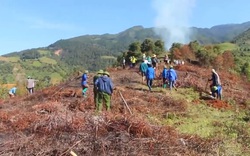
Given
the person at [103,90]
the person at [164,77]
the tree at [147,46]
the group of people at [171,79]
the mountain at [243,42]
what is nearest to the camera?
the person at [103,90]

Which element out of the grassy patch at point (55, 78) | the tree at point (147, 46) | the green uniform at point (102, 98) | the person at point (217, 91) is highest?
the tree at point (147, 46)

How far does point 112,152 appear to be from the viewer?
332 inches

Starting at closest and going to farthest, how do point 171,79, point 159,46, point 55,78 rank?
point 171,79 → point 159,46 → point 55,78

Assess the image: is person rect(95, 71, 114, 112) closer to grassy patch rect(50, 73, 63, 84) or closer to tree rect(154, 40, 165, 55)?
tree rect(154, 40, 165, 55)


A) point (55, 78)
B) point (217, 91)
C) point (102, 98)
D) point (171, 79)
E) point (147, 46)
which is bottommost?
point (55, 78)

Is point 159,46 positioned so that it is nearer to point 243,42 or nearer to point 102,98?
point 102,98

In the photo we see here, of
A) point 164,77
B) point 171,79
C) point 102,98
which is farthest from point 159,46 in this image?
point 102,98

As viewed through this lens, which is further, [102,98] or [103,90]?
[102,98]

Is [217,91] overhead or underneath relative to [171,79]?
underneath

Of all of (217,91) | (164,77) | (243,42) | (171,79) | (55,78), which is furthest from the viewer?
(55,78)

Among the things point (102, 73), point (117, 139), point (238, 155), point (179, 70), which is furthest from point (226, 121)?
point (179, 70)

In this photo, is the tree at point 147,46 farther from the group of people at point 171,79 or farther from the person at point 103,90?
the person at point 103,90

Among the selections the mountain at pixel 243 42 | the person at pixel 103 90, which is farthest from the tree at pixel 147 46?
the mountain at pixel 243 42

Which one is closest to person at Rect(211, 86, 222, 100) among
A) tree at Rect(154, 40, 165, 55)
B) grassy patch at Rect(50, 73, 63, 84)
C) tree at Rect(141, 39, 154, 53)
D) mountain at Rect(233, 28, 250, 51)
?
tree at Rect(141, 39, 154, 53)
